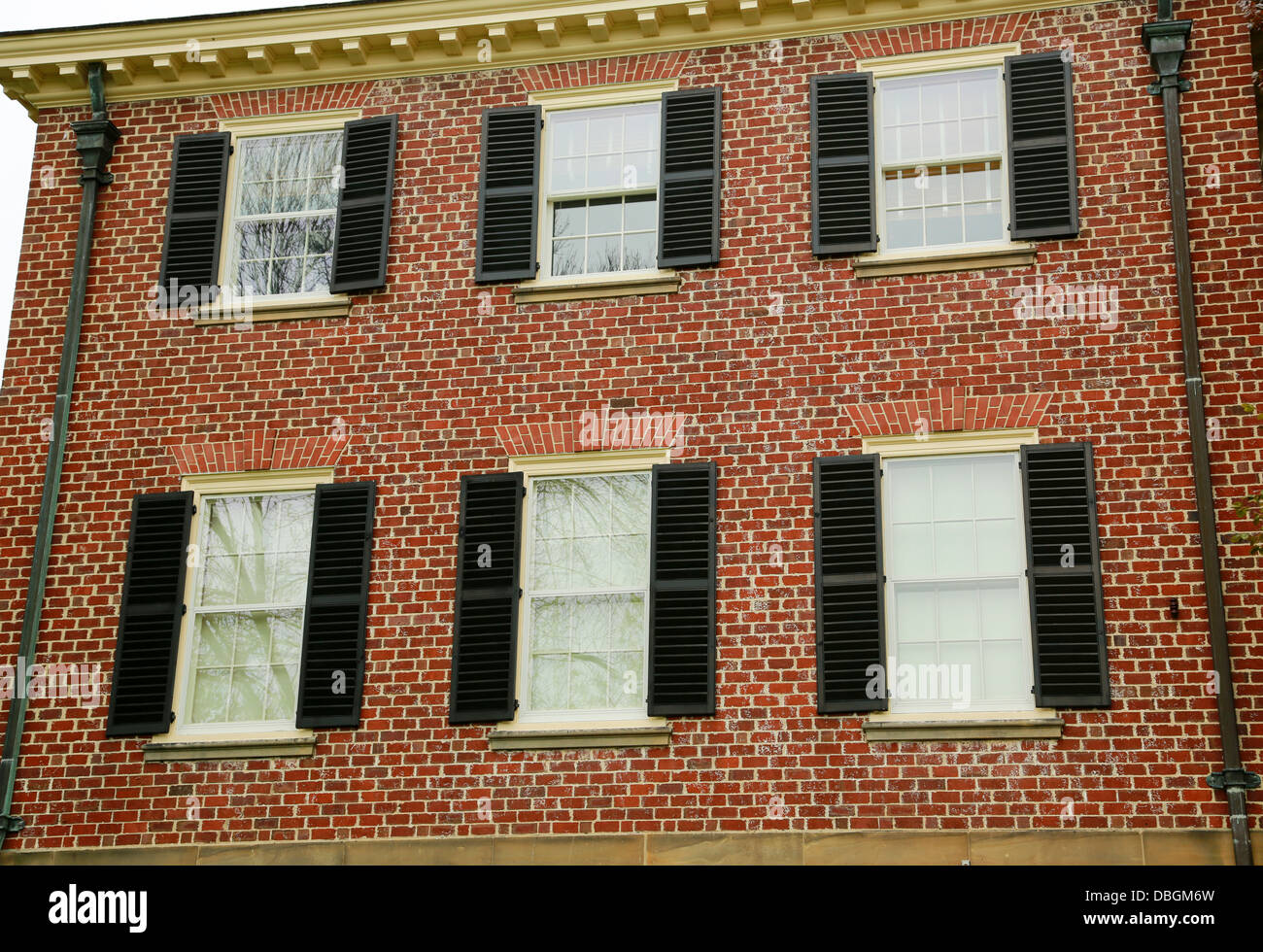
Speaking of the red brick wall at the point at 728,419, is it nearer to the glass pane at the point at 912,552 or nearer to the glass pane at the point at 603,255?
the glass pane at the point at 603,255

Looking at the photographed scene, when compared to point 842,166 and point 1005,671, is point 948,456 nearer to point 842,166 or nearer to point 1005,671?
point 1005,671

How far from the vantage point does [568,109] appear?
14883mm

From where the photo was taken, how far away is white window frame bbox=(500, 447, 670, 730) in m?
13.0

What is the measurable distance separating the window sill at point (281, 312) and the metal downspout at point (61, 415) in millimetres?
1239

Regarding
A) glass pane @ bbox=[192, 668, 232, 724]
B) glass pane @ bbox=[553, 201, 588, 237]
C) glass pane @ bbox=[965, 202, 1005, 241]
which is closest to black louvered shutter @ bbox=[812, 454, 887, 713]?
glass pane @ bbox=[965, 202, 1005, 241]

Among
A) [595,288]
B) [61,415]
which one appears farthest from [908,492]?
[61,415]

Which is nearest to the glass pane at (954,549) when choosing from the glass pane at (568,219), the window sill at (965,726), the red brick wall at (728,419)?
the red brick wall at (728,419)

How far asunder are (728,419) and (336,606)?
362 centimetres

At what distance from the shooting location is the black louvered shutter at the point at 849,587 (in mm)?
12586

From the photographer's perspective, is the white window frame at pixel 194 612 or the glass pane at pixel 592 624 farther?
the white window frame at pixel 194 612

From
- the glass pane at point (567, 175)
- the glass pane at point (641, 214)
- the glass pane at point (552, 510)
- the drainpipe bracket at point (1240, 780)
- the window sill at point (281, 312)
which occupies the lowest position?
the drainpipe bracket at point (1240, 780)

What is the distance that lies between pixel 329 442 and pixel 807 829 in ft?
17.3

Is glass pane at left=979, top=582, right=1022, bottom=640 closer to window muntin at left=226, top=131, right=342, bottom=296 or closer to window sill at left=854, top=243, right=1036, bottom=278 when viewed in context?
window sill at left=854, top=243, right=1036, bottom=278
